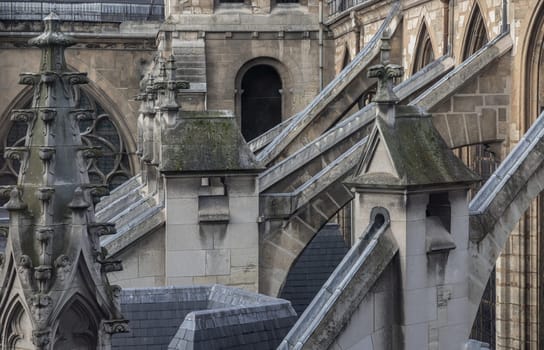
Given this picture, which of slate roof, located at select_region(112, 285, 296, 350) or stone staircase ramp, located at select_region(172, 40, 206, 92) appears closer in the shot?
slate roof, located at select_region(112, 285, 296, 350)

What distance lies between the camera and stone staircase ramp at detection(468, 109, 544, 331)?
10602 mm

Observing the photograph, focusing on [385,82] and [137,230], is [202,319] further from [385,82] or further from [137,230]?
[137,230]

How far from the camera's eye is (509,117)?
51.7 feet

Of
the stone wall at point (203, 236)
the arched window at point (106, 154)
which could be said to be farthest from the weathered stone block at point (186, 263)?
the arched window at point (106, 154)

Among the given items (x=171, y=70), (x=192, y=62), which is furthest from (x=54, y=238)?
(x=192, y=62)

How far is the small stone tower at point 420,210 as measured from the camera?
9.91 m

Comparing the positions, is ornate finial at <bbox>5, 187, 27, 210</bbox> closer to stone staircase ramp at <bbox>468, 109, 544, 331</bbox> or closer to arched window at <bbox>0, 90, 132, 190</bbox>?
stone staircase ramp at <bbox>468, 109, 544, 331</bbox>

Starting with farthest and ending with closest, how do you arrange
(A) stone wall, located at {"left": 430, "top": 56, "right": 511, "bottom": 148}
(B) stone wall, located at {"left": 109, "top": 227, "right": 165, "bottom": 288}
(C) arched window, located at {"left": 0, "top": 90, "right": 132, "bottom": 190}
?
(C) arched window, located at {"left": 0, "top": 90, "right": 132, "bottom": 190} < (A) stone wall, located at {"left": 430, "top": 56, "right": 511, "bottom": 148} < (B) stone wall, located at {"left": 109, "top": 227, "right": 165, "bottom": 288}

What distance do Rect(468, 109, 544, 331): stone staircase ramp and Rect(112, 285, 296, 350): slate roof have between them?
1.71 m

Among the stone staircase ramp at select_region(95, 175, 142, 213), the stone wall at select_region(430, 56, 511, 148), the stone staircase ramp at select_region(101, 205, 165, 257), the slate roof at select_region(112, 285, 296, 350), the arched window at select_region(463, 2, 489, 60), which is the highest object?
the arched window at select_region(463, 2, 489, 60)

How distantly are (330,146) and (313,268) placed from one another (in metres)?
3.34

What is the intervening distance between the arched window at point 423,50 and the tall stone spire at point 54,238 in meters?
12.8

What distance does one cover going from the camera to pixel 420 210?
1000cm

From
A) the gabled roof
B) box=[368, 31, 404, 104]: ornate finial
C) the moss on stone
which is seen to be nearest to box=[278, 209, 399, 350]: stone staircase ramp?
the gabled roof
